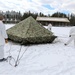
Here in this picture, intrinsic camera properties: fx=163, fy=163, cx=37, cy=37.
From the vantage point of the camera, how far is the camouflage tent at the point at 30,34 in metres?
8.17

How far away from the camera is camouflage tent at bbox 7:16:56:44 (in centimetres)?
817

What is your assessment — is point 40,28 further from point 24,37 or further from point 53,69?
point 53,69

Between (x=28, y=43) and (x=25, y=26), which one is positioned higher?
(x=25, y=26)

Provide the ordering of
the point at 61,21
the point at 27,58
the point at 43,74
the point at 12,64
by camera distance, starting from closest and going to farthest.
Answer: the point at 43,74, the point at 12,64, the point at 27,58, the point at 61,21

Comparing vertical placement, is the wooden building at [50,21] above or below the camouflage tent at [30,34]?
below

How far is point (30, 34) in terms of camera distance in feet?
27.7

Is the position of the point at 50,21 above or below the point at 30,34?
below

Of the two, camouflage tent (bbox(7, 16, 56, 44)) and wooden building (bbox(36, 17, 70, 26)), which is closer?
camouflage tent (bbox(7, 16, 56, 44))

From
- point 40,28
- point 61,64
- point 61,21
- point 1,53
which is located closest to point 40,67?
point 61,64

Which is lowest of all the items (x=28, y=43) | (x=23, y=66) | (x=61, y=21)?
(x=61, y=21)

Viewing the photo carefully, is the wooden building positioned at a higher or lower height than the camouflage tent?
lower

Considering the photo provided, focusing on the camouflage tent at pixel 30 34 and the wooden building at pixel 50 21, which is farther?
the wooden building at pixel 50 21

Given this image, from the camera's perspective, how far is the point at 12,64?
511 cm

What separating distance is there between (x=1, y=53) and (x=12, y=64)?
0.57 meters
